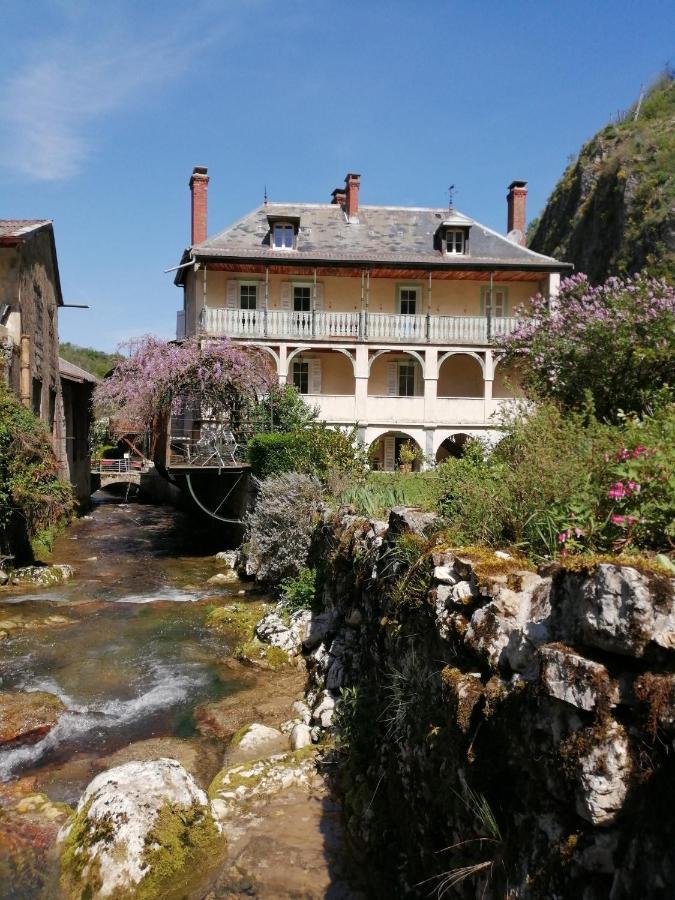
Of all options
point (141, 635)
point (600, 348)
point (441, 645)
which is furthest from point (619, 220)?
point (441, 645)

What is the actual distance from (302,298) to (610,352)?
14936 millimetres

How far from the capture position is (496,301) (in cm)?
2523

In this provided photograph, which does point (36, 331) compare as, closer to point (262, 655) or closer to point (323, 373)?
point (323, 373)

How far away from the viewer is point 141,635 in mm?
10883

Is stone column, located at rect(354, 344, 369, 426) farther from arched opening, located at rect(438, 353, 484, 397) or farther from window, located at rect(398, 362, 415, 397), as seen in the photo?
arched opening, located at rect(438, 353, 484, 397)

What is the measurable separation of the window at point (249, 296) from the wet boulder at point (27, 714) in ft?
58.6

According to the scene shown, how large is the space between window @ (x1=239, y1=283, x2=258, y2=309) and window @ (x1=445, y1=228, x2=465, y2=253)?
A: 23.5ft

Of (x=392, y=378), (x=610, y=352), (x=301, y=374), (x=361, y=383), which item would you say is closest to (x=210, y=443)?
(x=361, y=383)

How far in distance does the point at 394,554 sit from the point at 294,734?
2.39 m

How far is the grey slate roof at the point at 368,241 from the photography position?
23.0m

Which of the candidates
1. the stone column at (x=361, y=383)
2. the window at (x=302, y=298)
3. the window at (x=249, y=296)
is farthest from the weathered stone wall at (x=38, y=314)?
the stone column at (x=361, y=383)

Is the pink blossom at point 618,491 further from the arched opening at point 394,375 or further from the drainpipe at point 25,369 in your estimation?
the arched opening at point 394,375

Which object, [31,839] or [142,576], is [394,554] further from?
[142,576]

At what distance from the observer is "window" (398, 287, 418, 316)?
24953mm
